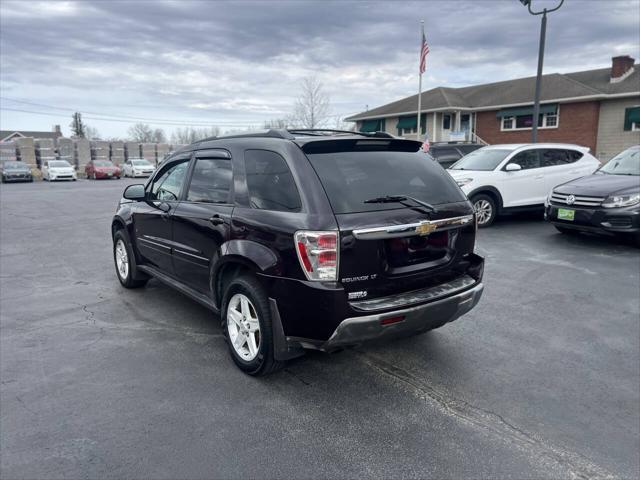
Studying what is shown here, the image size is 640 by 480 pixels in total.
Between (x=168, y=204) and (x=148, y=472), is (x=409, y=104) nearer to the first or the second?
(x=168, y=204)

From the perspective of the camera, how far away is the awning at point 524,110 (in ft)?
91.4

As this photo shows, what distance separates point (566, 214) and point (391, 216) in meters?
6.29

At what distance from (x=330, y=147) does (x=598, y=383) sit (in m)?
2.66

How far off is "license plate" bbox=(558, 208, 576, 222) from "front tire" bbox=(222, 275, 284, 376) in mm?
6595

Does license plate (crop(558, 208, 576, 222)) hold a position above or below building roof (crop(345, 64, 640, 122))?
below

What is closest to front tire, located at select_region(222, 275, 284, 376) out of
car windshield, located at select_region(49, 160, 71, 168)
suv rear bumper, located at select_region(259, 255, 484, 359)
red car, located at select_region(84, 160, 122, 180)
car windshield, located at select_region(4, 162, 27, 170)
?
suv rear bumper, located at select_region(259, 255, 484, 359)

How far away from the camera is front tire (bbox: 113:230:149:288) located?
5816 millimetres

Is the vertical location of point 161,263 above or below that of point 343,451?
above

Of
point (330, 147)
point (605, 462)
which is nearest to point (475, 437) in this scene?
point (605, 462)

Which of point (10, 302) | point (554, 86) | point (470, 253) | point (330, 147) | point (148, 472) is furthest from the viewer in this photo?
point (554, 86)

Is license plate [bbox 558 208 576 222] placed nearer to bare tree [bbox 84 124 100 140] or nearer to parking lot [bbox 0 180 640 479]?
parking lot [bbox 0 180 640 479]

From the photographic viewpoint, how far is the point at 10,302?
5.74m

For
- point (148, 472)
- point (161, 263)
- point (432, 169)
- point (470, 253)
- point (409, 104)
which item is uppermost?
point (409, 104)

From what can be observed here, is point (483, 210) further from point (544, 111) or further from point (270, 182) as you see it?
point (544, 111)
